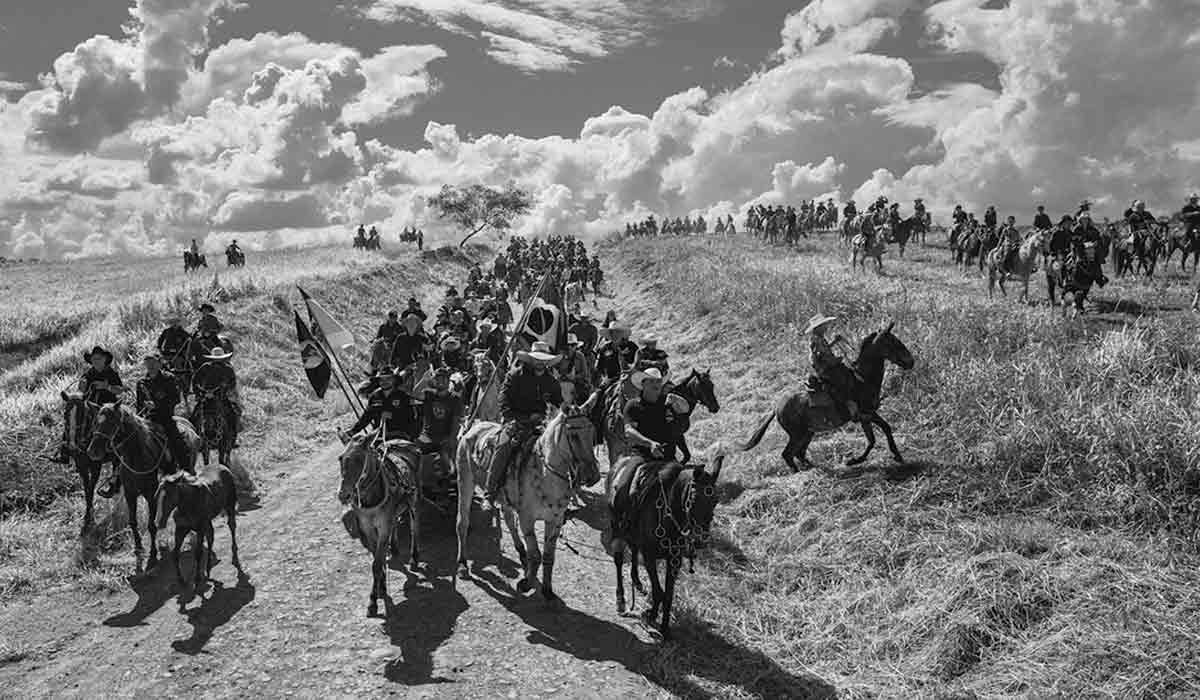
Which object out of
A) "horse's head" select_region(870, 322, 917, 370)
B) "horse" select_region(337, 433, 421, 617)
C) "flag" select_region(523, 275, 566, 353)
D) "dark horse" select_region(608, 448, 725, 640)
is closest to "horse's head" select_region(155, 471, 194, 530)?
"horse" select_region(337, 433, 421, 617)

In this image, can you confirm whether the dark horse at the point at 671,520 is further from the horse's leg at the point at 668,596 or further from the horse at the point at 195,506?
the horse at the point at 195,506

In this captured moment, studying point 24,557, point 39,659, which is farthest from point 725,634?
point 24,557

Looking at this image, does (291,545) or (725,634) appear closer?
(725,634)

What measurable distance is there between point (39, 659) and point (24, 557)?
→ 129 inches

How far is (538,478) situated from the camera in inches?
328

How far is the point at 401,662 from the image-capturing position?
7414mm

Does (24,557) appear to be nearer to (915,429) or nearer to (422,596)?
(422,596)

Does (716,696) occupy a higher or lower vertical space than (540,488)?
lower

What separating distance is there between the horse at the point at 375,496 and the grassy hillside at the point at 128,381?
391 centimetres

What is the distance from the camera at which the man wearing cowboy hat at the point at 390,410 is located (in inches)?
377

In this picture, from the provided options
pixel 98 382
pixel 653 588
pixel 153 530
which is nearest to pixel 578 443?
pixel 653 588

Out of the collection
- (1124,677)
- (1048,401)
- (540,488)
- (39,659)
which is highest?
(1048,401)

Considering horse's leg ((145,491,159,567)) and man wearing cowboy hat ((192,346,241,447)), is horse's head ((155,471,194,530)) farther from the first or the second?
man wearing cowboy hat ((192,346,241,447))

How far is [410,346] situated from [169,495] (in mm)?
7102
